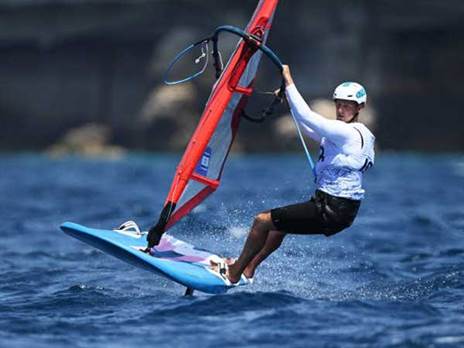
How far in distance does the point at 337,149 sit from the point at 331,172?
0.61 feet

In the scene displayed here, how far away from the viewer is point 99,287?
9195 mm

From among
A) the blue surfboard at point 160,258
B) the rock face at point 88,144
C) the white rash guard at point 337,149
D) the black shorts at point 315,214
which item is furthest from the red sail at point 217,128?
the rock face at point 88,144

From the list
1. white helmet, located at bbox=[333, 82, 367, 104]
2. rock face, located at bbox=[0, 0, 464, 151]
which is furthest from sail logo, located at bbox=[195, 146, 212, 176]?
rock face, located at bbox=[0, 0, 464, 151]

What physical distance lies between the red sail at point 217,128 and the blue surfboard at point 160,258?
300 mm

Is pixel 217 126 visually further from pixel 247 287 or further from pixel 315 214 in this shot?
pixel 247 287

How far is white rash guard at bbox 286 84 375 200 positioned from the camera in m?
8.02

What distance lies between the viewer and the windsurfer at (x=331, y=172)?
8062 millimetres

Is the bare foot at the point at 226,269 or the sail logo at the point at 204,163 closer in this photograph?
the bare foot at the point at 226,269

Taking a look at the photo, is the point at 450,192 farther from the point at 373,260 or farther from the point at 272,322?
the point at 272,322

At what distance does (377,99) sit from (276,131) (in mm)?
3657

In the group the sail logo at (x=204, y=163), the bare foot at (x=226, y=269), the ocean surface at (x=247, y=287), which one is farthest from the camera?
the sail logo at (x=204, y=163)

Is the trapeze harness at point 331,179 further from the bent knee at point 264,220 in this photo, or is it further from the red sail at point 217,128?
the red sail at point 217,128

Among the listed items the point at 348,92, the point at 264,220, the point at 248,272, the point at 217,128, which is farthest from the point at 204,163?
the point at 348,92

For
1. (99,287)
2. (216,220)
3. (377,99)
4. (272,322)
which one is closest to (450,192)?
(216,220)
